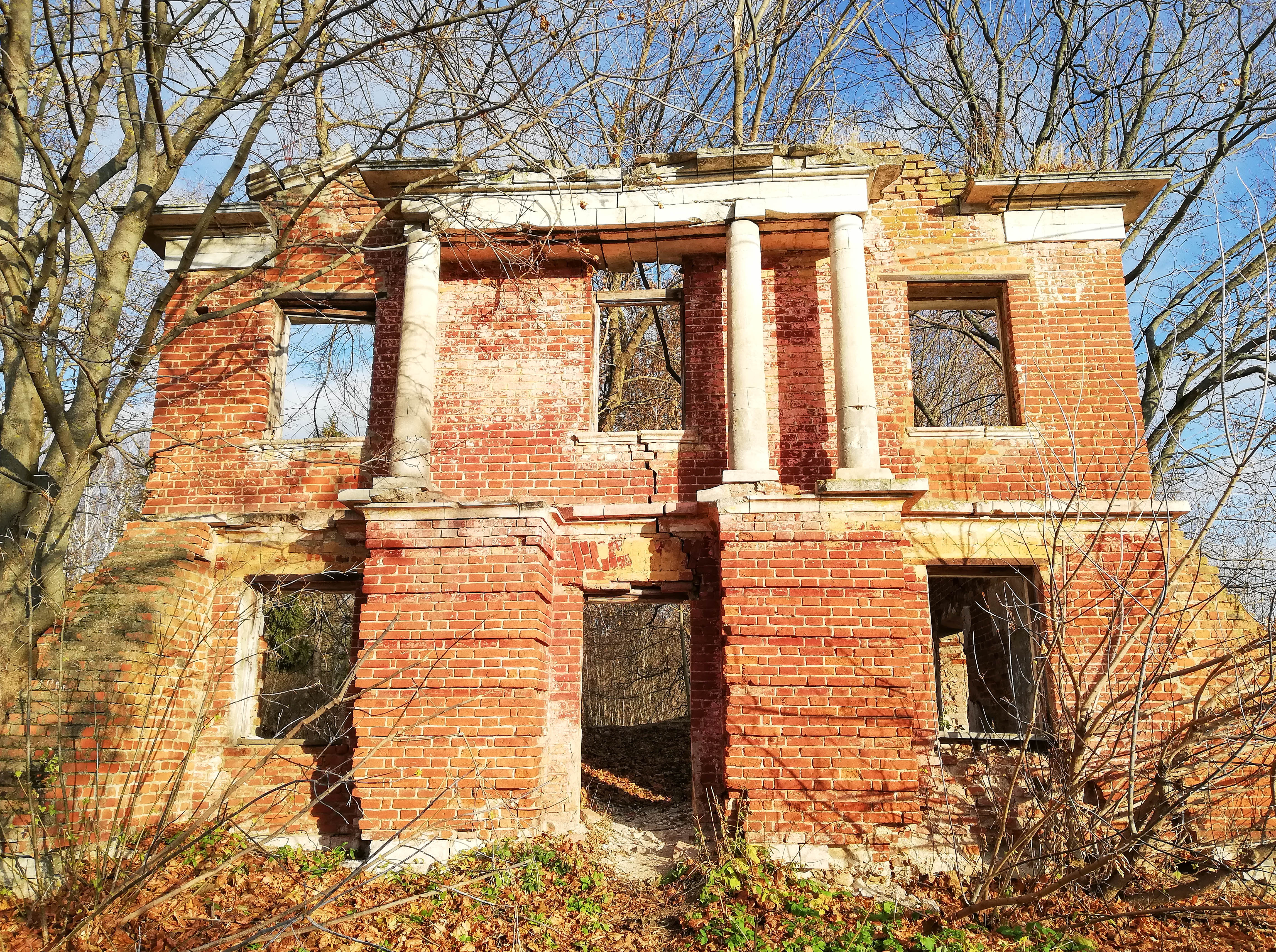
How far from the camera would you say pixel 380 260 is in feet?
29.8

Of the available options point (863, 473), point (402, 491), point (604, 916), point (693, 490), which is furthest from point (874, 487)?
point (402, 491)

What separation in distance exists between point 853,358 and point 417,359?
404 cm

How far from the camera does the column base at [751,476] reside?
762 cm

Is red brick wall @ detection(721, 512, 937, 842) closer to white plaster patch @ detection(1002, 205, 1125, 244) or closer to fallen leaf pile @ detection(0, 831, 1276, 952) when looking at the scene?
fallen leaf pile @ detection(0, 831, 1276, 952)

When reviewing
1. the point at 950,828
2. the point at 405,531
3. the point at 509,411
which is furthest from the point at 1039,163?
the point at 405,531

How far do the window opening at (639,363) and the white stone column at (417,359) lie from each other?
6.64 metres

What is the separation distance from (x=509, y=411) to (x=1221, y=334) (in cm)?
575

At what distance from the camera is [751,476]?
764 centimetres

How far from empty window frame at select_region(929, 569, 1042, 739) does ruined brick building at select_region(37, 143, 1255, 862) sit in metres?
1.17

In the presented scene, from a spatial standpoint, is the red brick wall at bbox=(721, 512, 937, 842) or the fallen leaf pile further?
the red brick wall at bbox=(721, 512, 937, 842)

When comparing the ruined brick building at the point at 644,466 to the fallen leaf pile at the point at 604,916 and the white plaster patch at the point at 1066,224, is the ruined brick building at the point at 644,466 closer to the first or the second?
the white plaster patch at the point at 1066,224

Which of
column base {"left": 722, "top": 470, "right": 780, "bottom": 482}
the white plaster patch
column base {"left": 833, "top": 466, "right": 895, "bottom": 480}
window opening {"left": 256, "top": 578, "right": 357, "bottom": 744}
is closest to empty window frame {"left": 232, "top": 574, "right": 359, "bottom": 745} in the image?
window opening {"left": 256, "top": 578, "right": 357, "bottom": 744}

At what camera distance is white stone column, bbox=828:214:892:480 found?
7.74 metres

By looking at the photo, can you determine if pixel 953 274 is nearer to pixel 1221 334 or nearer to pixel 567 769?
pixel 1221 334
